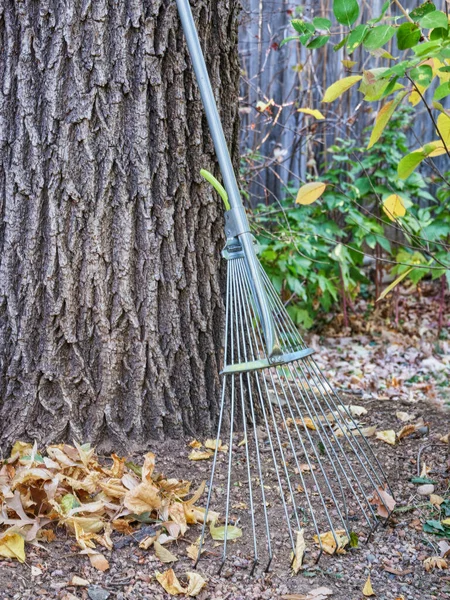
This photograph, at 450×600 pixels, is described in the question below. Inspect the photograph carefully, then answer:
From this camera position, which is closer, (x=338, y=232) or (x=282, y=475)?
(x=282, y=475)

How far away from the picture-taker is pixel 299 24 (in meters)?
1.66

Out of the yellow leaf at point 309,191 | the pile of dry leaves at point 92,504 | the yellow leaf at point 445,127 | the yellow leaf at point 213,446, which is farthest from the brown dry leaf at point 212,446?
the yellow leaf at point 445,127

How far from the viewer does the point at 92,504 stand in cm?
173

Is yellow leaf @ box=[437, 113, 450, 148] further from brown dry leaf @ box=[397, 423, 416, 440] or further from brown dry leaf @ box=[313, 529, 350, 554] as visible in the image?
brown dry leaf @ box=[313, 529, 350, 554]

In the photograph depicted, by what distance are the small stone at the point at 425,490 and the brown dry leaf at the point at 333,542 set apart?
1.17 ft

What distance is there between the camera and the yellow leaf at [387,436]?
228 cm

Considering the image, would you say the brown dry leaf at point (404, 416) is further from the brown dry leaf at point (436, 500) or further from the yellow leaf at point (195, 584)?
the yellow leaf at point (195, 584)

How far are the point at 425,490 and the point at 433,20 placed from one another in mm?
1354

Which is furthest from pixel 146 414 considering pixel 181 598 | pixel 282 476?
pixel 181 598

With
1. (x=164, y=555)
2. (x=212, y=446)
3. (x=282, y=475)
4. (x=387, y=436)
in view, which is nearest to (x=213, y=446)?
(x=212, y=446)

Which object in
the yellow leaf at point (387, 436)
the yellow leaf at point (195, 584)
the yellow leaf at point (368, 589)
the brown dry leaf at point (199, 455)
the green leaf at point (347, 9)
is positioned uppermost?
the green leaf at point (347, 9)

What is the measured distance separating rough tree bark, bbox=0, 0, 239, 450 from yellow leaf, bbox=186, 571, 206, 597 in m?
0.56

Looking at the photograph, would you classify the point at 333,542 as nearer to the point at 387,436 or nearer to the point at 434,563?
the point at 434,563

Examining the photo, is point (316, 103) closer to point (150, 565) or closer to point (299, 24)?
point (299, 24)
